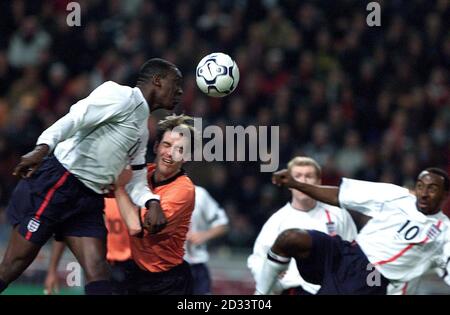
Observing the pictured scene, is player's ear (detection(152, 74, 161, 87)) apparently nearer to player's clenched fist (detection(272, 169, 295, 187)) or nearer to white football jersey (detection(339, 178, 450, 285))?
player's clenched fist (detection(272, 169, 295, 187))

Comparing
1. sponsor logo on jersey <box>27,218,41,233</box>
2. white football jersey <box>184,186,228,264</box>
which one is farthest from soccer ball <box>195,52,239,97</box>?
white football jersey <box>184,186,228,264</box>

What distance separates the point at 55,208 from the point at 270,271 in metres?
1.58

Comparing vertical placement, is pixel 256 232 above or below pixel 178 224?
below

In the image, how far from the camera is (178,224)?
6.11 meters

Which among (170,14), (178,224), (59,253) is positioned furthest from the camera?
(170,14)

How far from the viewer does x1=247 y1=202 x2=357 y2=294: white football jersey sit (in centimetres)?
680

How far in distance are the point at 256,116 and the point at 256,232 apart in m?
1.54

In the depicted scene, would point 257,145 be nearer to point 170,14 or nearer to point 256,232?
A: point 256,232

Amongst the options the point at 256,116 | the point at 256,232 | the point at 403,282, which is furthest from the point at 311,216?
the point at 256,116

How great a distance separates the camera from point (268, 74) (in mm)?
11930

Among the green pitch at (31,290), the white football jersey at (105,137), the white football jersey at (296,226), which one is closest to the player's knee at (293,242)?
the white football jersey at (296,226)

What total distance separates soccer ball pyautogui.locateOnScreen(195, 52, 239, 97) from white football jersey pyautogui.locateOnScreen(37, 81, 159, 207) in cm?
74

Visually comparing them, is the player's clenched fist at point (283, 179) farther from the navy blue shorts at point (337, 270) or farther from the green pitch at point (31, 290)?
the green pitch at point (31, 290)
